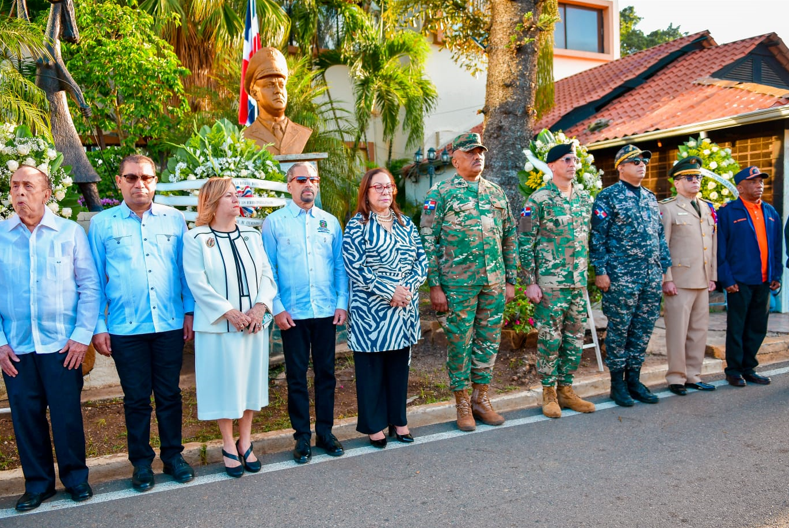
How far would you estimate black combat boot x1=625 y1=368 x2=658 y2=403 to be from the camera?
205 inches

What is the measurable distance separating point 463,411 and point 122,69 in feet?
29.0

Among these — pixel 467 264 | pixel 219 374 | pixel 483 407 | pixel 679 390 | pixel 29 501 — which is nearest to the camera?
pixel 29 501

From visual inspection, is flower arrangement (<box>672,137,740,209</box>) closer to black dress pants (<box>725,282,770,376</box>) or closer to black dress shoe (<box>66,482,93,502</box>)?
black dress pants (<box>725,282,770,376</box>)

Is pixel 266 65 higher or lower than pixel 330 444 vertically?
higher

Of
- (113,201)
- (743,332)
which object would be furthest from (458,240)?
(113,201)

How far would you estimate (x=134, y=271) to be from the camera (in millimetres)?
3705

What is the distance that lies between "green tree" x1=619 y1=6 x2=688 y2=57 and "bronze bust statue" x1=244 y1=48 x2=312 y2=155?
28.7 meters

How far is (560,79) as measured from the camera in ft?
66.6

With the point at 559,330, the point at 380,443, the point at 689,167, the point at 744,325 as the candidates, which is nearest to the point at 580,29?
the point at 689,167

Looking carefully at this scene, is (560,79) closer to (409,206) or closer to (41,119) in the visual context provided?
(409,206)

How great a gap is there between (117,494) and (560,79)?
19445 millimetres

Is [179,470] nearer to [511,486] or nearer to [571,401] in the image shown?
[511,486]

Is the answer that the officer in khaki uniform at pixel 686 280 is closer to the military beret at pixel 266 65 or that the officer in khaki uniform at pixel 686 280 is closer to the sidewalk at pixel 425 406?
the sidewalk at pixel 425 406

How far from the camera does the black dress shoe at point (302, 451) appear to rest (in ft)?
13.3
